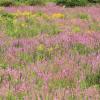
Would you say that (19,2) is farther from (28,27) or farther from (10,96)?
(10,96)

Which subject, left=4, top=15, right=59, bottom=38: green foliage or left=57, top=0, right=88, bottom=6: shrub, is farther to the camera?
left=57, top=0, right=88, bottom=6: shrub

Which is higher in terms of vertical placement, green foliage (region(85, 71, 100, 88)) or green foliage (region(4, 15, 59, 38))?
green foliage (region(85, 71, 100, 88))

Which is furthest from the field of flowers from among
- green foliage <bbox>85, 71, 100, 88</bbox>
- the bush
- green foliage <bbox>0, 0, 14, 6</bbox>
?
the bush

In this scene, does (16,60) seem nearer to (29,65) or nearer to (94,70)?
(29,65)

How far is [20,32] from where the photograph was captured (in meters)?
11.4

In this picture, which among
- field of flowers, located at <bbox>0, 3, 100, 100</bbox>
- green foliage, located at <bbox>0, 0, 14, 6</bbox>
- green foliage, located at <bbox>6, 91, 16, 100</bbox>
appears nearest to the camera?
green foliage, located at <bbox>6, 91, 16, 100</bbox>

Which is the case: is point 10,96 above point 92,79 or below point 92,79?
above

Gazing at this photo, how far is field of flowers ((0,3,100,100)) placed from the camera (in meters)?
5.46

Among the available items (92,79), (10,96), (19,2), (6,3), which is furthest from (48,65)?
(19,2)

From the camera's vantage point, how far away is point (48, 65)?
23.5ft

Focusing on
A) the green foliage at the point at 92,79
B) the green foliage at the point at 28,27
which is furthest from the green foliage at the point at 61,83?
the green foliage at the point at 28,27

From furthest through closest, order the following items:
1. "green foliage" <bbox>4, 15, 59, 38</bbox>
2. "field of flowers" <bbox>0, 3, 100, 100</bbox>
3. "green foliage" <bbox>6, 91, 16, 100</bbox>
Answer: "green foliage" <bbox>4, 15, 59, 38</bbox>, "field of flowers" <bbox>0, 3, 100, 100</bbox>, "green foliage" <bbox>6, 91, 16, 100</bbox>

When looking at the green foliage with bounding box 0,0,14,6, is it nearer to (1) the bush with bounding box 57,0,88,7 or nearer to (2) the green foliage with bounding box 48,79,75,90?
(1) the bush with bounding box 57,0,88,7

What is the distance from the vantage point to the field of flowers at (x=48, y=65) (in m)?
5.46
